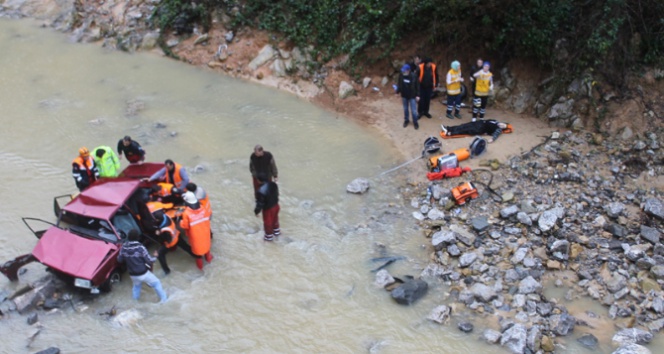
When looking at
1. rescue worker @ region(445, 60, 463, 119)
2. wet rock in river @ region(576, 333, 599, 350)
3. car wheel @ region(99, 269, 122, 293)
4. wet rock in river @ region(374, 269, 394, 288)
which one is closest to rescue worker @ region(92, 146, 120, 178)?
car wheel @ region(99, 269, 122, 293)

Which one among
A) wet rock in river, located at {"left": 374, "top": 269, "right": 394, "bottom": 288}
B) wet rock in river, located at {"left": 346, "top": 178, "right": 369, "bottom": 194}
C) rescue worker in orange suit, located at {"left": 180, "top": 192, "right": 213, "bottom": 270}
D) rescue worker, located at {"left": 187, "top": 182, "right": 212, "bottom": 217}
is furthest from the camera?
wet rock in river, located at {"left": 346, "top": 178, "right": 369, "bottom": 194}

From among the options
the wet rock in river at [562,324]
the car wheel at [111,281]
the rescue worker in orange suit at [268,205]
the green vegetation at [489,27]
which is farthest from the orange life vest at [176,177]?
the green vegetation at [489,27]

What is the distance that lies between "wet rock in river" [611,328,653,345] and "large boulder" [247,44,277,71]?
1168 cm

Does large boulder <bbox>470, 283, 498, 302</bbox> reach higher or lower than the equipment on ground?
lower

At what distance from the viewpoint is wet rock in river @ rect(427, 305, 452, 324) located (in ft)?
26.0

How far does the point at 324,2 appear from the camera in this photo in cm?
1548

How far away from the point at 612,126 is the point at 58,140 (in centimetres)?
1239

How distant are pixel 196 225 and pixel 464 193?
4.87m

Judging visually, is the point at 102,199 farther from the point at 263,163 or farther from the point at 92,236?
the point at 263,163

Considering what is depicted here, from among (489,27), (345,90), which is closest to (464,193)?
(489,27)

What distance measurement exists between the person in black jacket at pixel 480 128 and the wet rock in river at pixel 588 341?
5.21m

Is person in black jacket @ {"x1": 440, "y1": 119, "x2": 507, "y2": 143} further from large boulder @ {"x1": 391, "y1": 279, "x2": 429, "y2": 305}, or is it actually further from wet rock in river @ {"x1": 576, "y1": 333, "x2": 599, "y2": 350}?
wet rock in river @ {"x1": 576, "y1": 333, "x2": 599, "y2": 350}

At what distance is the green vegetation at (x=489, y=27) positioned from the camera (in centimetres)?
1163

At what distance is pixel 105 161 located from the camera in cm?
967
